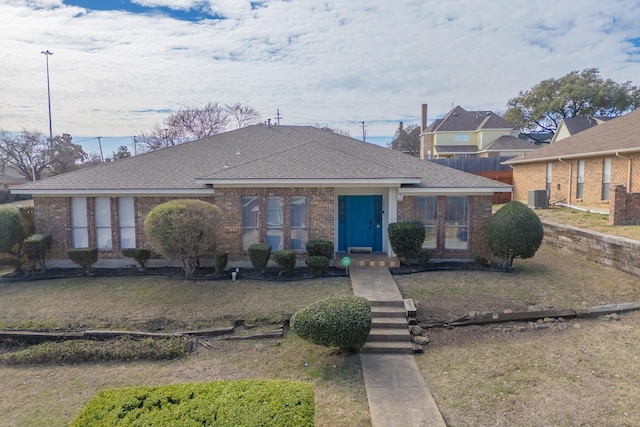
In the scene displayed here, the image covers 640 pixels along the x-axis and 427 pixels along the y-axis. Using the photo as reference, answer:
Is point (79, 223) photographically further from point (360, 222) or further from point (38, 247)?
point (360, 222)

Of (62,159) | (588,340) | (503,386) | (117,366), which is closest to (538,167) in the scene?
(588,340)

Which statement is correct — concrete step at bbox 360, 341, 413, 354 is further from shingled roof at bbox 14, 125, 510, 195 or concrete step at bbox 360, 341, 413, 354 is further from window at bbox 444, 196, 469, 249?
window at bbox 444, 196, 469, 249

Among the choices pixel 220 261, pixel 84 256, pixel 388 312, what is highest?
pixel 84 256

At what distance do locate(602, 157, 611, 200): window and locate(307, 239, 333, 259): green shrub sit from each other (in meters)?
14.3

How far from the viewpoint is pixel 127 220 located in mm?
13055

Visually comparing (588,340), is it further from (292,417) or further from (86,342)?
(86,342)

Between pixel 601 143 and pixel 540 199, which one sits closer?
pixel 601 143

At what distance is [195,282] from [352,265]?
184 inches

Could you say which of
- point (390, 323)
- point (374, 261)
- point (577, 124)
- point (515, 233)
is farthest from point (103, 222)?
point (577, 124)

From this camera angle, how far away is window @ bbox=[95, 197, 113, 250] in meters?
13.0

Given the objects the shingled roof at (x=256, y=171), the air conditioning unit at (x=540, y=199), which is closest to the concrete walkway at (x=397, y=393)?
the shingled roof at (x=256, y=171)

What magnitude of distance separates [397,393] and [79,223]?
11.7 metres

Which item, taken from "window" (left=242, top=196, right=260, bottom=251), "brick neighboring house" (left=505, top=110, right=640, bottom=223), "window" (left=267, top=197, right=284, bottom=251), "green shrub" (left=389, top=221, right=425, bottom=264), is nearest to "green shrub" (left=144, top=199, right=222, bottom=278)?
"window" (left=242, top=196, right=260, bottom=251)

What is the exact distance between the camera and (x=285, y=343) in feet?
27.1
